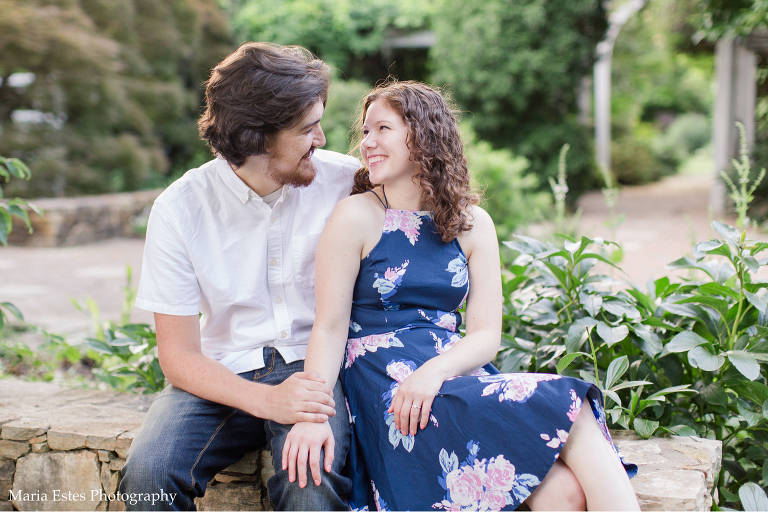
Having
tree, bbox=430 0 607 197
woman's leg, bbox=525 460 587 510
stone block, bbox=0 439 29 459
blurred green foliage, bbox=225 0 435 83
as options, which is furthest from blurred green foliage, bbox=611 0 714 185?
stone block, bbox=0 439 29 459

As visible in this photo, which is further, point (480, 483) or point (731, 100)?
point (731, 100)

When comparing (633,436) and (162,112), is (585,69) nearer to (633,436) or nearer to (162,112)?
(162,112)

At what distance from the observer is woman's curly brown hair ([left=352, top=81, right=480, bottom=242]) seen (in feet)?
5.62

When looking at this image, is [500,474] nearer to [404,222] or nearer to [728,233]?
[404,222]

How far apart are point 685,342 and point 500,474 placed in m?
0.74

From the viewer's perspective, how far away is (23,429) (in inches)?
74.1

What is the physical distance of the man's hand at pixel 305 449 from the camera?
1.43m

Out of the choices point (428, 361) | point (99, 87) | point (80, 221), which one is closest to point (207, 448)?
point (428, 361)

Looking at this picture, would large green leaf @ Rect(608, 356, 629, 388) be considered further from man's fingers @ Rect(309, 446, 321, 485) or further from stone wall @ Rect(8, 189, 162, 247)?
stone wall @ Rect(8, 189, 162, 247)

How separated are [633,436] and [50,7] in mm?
9111

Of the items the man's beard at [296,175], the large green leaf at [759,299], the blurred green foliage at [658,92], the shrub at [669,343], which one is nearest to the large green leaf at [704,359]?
the shrub at [669,343]

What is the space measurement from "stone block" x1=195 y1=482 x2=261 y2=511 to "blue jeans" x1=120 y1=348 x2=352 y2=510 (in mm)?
111

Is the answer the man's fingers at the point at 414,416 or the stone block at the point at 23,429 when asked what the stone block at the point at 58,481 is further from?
the man's fingers at the point at 414,416

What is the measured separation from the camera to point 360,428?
1.61 metres
